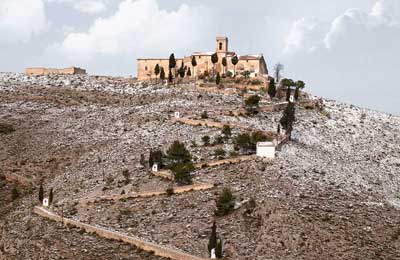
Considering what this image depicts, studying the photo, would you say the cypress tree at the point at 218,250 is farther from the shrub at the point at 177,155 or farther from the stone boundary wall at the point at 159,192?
the shrub at the point at 177,155

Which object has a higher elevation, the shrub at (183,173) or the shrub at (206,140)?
the shrub at (206,140)

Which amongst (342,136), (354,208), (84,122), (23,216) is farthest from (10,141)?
(354,208)

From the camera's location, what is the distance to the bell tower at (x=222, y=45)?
8394cm

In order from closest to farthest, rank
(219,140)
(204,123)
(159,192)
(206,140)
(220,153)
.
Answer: (159,192)
(220,153)
(219,140)
(206,140)
(204,123)

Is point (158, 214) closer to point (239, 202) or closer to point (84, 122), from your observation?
point (239, 202)

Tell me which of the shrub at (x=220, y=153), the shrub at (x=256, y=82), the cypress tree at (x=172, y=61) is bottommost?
the shrub at (x=220, y=153)

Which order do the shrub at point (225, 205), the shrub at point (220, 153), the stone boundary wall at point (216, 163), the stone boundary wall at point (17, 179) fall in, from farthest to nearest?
the stone boundary wall at point (17, 179)
the shrub at point (220, 153)
the stone boundary wall at point (216, 163)
the shrub at point (225, 205)

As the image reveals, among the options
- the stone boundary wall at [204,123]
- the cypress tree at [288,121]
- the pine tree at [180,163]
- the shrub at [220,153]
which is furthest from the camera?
the stone boundary wall at [204,123]

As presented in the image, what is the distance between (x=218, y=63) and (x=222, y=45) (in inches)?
86.6

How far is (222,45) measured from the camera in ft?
276

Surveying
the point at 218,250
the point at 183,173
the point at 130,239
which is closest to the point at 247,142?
the point at 183,173

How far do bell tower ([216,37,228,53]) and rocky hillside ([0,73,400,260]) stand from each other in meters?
10.0

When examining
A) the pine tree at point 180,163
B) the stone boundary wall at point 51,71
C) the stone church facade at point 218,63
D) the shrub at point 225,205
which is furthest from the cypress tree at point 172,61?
the shrub at point 225,205

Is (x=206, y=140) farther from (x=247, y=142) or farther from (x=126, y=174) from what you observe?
(x=126, y=174)
